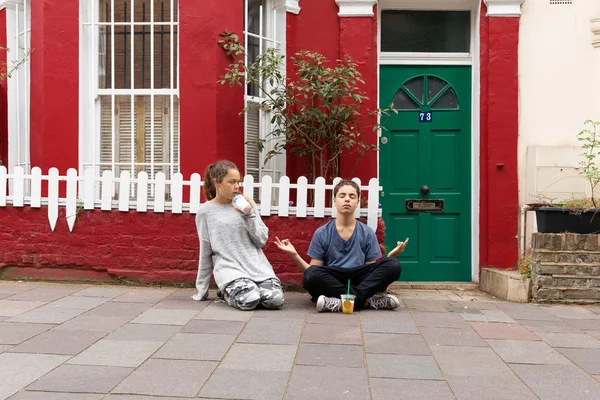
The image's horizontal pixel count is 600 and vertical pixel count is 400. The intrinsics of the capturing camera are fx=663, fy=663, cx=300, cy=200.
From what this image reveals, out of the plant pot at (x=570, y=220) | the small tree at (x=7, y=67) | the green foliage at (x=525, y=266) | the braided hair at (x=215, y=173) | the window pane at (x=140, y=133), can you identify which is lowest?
the green foliage at (x=525, y=266)

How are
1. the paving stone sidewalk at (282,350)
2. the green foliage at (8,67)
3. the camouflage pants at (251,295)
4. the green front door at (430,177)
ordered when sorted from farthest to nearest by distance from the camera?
the green front door at (430,177) → the green foliage at (8,67) → the camouflage pants at (251,295) → the paving stone sidewalk at (282,350)

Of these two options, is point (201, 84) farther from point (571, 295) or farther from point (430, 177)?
point (571, 295)

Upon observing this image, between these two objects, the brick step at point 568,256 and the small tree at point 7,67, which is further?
the small tree at point 7,67

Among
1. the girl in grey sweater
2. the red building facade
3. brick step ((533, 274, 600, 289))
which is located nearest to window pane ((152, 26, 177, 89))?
the red building facade

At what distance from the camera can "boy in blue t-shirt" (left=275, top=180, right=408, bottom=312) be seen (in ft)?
19.4

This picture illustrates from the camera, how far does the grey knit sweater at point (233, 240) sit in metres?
5.95

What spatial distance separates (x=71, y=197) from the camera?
22.9 ft

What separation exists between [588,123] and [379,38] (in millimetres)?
2752

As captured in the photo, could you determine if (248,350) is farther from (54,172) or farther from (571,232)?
(571,232)

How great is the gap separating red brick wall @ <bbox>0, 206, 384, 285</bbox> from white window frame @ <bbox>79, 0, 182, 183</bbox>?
0.66 meters

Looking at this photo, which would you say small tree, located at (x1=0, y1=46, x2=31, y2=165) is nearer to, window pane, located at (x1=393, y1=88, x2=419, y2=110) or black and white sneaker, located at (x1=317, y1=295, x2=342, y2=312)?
window pane, located at (x1=393, y1=88, x2=419, y2=110)

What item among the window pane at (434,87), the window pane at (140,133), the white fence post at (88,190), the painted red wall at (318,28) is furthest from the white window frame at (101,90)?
the window pane at (434,87)

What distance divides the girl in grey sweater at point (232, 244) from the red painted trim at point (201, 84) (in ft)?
3.74

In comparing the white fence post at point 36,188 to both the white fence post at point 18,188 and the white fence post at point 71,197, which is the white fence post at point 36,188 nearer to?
the white fence post at point 18,188
